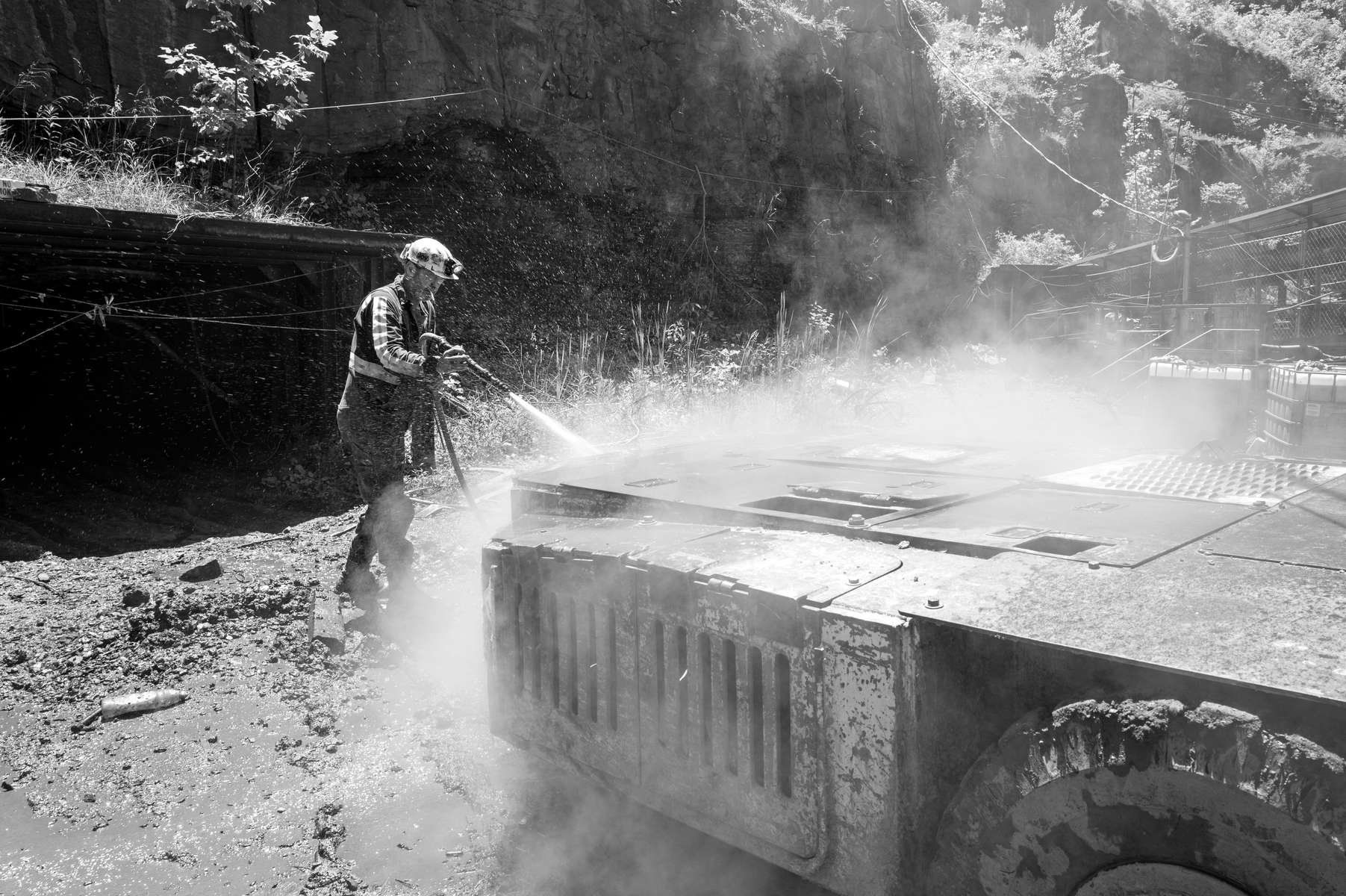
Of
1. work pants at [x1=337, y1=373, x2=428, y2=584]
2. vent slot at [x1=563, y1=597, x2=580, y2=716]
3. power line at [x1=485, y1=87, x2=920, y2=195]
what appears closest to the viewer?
vent slot at [x1=563, y1=597, x2=580, y2=716]

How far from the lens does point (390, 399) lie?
14.7 ft

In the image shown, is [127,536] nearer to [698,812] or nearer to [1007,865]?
[698,812]

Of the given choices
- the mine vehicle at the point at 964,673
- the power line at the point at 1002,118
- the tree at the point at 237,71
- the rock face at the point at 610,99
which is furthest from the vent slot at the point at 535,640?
the power line at the point at 1002,118

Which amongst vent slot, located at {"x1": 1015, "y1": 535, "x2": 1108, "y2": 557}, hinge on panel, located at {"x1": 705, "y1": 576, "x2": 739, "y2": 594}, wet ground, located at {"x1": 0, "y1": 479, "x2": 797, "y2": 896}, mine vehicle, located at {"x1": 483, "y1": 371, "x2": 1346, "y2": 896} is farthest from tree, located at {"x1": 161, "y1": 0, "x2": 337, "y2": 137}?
vent slot, located at {"x1": 1015, "y1": 535, "x2": 1108, "y2": 557}

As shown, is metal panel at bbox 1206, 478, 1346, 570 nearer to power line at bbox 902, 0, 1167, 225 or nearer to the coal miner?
the coal miner

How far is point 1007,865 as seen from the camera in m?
1.56

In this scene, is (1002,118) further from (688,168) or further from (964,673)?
(964,673)

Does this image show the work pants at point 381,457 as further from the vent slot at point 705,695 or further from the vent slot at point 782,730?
the vent slot at point 782,730

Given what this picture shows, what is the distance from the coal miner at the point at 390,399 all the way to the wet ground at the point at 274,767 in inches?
14.3

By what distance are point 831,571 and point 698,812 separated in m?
0.67

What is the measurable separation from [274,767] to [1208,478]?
134 inches

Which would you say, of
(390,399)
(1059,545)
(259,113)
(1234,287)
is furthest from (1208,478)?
(1234,287)

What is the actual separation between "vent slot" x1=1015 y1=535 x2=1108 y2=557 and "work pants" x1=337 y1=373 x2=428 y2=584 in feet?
Answer: 11.0

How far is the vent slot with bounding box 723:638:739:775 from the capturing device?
1.96m
